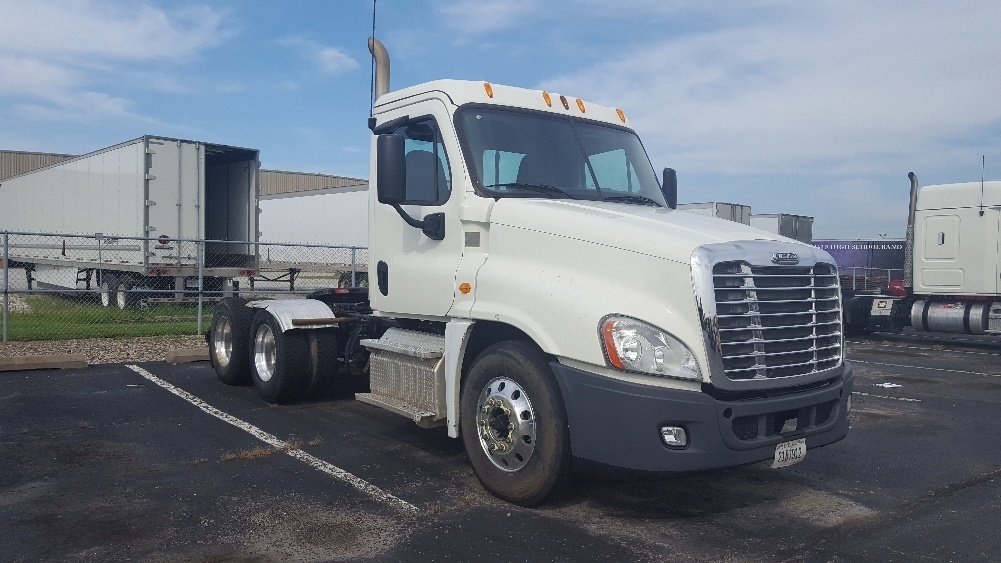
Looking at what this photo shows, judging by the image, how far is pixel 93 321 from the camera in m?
15.6

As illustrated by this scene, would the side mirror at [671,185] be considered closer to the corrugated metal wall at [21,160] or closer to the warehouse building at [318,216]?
the warehouse building at [318,216]

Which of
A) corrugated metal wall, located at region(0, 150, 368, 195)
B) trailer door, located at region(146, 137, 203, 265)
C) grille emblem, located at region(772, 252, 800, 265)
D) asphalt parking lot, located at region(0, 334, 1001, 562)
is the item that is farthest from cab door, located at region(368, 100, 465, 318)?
corrugated metal wall, located at region(0, 150, 368, 195)

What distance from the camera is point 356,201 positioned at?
25.9 m

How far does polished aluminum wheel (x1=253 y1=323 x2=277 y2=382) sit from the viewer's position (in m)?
8.61

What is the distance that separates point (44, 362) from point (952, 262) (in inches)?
611

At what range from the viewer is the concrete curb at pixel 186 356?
456 inches

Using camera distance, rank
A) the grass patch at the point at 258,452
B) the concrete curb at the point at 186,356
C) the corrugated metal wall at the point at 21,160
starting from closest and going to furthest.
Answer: the grass patch at the point at 258,452 → the concrete curb at the point at 186,356 → the corrugated metal wall at the point at 21,160

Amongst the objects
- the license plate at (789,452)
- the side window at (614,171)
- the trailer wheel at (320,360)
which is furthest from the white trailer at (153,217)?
the license plate at (789,452)

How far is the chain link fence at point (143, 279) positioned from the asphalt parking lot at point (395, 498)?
6.53 meters

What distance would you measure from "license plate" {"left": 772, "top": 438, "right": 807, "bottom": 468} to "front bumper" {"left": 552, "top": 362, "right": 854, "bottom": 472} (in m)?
0.04

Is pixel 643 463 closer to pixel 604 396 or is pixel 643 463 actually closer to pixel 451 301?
pixel 604 396

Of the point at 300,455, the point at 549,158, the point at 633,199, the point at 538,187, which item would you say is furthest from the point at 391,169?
the point at 300,455

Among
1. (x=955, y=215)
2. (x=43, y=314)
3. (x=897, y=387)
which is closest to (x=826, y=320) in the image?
(x=897, y=387)

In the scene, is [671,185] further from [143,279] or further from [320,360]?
[143,279]
